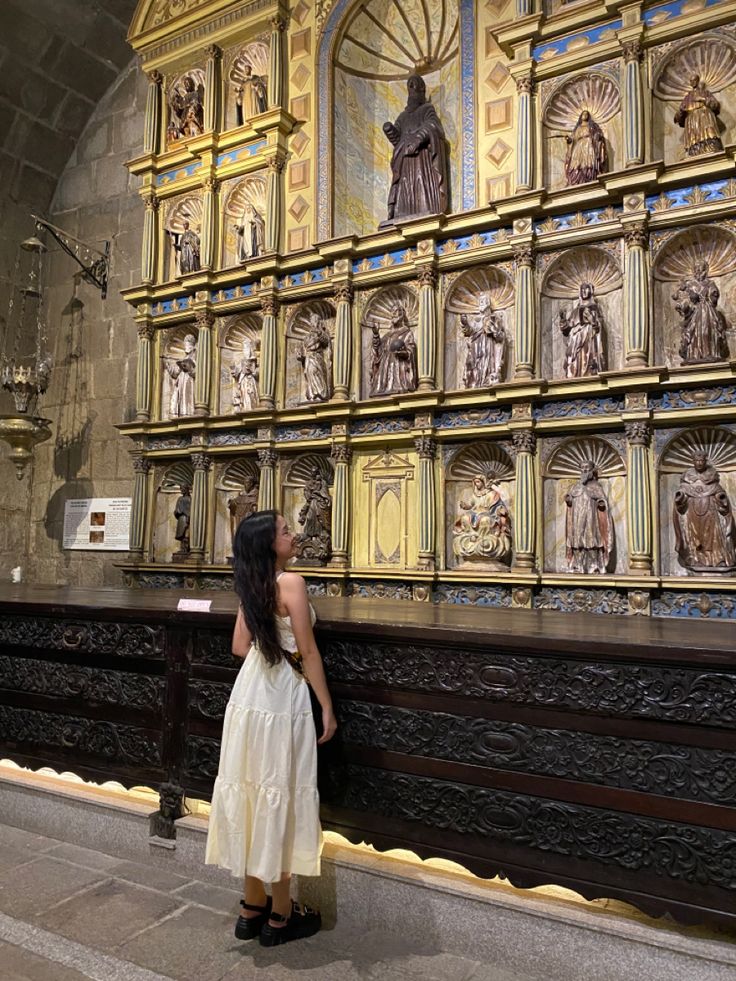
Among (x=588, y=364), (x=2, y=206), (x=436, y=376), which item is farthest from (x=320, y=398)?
(x=2, y=206)

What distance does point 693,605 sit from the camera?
5.47m

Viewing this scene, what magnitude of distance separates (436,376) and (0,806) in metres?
4.69

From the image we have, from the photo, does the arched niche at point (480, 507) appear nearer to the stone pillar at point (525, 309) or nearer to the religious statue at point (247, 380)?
the stone pillar at point (525, 309)

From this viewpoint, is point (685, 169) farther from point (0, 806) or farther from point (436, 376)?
point (0, 806)

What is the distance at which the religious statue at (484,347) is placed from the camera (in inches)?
259

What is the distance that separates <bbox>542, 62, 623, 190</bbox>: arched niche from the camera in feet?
21.2

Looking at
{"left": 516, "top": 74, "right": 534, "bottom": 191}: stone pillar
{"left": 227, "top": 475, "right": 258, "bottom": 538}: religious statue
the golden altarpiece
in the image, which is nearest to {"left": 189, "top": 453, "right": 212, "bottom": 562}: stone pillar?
the golden altarpiece

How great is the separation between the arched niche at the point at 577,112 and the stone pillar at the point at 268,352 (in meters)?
2.94

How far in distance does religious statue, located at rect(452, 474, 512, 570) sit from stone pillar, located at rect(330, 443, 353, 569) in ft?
3.41

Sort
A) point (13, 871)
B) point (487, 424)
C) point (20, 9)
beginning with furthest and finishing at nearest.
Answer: point (20, 9)
point (487, 424)
point (13, 871)

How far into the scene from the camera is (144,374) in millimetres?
8461

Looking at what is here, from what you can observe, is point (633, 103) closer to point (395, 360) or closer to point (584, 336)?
point (584, 336)

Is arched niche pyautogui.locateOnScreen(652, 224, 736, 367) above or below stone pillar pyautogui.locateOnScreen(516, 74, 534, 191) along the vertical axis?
below

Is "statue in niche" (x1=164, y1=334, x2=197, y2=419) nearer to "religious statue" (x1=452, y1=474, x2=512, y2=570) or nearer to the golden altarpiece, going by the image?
the golden altarpiece
